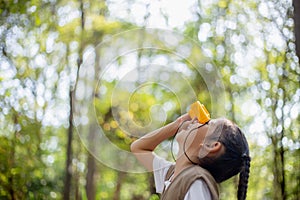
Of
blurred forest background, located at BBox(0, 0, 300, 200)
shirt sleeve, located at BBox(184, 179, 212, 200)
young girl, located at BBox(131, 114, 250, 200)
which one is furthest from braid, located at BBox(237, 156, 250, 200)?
blurred forest background, located at BBox(0, 0, 300, 200)

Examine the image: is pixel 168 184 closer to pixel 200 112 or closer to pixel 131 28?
pixel 200 112

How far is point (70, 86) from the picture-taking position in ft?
13.0

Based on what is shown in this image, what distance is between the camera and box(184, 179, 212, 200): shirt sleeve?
37.1 inches

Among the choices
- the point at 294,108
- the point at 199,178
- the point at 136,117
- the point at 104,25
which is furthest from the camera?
the point at 104,25

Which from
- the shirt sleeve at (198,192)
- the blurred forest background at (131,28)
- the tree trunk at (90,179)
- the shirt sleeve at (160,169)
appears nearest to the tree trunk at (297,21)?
the shirt sleeve at (160,169)

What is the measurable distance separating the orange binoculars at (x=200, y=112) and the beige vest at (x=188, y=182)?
0.28ft

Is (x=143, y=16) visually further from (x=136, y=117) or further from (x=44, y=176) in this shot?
(x=136, y=117)

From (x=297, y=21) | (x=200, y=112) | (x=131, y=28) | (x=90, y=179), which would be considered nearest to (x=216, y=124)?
(x=200, y=112)

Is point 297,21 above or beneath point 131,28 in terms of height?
beneath

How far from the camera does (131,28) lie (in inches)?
157

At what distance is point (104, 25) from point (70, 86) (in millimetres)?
520

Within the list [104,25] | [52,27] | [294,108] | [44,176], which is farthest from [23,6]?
[294,108]

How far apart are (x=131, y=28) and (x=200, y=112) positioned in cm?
303

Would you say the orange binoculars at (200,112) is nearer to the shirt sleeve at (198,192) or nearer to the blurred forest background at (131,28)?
the shirt sleeve at (198,192)
